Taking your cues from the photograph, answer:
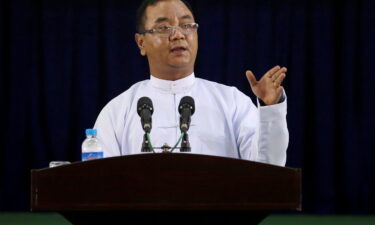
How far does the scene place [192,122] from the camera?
8.26ft

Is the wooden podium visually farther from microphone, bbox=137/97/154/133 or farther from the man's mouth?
the man's mouth

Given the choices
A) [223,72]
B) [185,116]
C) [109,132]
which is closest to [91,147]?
[109,132]

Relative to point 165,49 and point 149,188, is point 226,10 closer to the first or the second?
→ point 165,49

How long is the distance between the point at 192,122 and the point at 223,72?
3.94m

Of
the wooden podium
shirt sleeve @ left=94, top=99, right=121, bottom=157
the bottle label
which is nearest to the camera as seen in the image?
the wooden podium

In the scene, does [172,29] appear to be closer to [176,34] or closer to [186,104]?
[176,34]

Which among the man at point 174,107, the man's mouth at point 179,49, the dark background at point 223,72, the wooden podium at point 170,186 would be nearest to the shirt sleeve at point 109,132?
the man at point 174,107

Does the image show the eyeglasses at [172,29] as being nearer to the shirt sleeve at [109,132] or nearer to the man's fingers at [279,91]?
the shirt sleeve at [109,132]

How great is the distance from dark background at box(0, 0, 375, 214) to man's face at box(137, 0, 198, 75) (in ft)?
12.4

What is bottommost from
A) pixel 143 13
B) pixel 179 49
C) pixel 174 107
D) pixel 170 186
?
pixel 170 186

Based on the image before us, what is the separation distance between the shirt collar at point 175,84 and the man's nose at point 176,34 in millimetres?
238

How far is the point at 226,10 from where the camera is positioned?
21.1ft

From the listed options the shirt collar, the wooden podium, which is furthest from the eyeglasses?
the wooden podium

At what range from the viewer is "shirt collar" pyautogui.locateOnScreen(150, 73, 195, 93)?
2.66 metres
